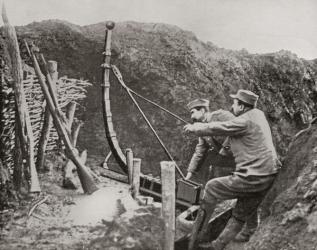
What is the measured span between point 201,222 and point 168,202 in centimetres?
40

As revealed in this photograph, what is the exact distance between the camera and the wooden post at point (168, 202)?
389cm

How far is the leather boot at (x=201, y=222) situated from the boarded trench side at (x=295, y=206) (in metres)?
0.54

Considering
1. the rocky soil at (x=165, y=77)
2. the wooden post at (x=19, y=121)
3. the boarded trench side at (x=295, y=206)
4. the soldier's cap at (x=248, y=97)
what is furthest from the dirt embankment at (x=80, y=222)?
the soldier's cap at (x=248, y=97)

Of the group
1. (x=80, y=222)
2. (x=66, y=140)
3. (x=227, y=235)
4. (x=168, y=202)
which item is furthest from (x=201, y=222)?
(x=66, y=140)

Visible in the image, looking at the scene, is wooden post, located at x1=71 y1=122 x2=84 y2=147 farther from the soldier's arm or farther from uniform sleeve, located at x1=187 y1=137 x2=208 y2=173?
the soldier's arm

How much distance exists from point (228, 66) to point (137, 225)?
4004 millimetres

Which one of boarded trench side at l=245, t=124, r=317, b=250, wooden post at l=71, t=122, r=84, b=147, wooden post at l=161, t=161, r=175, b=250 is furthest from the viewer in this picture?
wooden post at l=71, t=122, r=84, b=147

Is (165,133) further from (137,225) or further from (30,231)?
(30,231)

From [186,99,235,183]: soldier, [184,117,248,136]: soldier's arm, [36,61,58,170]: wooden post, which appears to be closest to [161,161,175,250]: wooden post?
[184,117,248,136]: soldier's arm

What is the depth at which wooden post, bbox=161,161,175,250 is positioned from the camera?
389 centimetres

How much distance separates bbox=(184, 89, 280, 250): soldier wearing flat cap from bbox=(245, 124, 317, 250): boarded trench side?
0.17 metres

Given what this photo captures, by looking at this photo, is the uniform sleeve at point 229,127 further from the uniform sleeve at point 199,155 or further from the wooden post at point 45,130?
the wooden post at point 45,130

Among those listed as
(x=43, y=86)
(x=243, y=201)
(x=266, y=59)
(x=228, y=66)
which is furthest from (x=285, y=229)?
(x=266, y=59)

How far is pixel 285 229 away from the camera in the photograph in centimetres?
331
